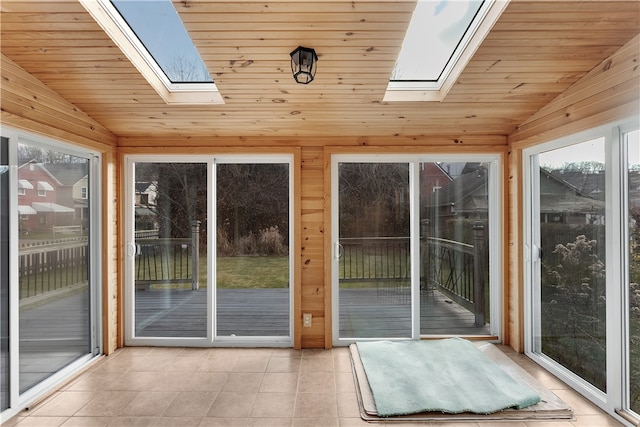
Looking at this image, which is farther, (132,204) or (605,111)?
(132,204)

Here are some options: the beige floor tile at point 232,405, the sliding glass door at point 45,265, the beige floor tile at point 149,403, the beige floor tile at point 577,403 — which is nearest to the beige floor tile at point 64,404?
the sliding glass door at point 45,265

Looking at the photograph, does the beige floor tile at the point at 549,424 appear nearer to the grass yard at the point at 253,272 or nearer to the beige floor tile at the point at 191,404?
the beige floor tile at the point at 191,404

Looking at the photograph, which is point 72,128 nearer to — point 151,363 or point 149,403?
point 151,363

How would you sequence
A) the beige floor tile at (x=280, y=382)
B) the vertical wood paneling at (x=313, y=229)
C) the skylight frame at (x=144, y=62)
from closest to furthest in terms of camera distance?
the skylight frame at (x=144, y=62) → the beige floor tile at (x=280, y=382) → the vertical wood paneling at (x=313, y=229)

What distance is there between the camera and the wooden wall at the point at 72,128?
94.1 inches

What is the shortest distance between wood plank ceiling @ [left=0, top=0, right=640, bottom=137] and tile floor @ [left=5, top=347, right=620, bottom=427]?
2094 mm

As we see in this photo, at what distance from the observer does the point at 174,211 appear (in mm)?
3641

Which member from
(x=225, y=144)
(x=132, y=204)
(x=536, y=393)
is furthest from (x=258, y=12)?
(x=536, y=393)

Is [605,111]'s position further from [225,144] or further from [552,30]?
[225,144]

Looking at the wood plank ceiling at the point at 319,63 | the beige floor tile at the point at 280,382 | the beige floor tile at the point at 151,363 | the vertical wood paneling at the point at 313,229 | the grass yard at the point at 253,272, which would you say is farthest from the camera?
the grass yard at the point at 253,272

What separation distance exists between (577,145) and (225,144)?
9.82 feet

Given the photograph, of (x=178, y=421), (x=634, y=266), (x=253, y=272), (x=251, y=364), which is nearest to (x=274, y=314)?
(x=253, y=272)

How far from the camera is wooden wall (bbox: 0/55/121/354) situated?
2391 millimetres

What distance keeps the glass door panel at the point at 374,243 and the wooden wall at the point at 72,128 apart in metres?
2.18
